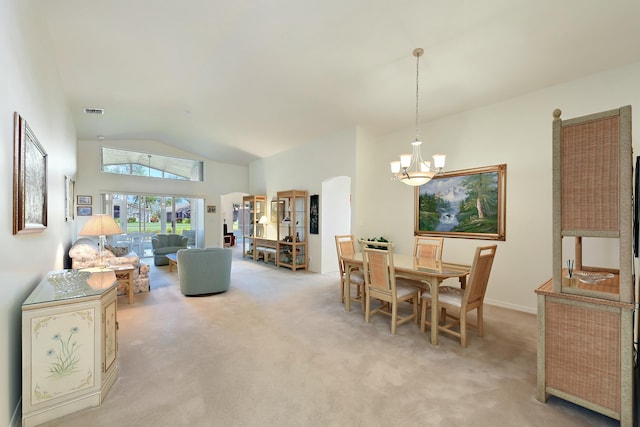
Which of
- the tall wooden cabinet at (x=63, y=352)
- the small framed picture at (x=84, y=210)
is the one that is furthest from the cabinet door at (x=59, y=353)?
the small framed picture at (x=84, y=210)

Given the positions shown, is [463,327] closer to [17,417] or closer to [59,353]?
[59,353]

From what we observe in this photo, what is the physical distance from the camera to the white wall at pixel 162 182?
6973 millimetres

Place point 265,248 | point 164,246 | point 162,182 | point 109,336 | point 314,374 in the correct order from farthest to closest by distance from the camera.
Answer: point 162,182 → point 164,246 → point 265,248 → point 314,374 → point 109,336

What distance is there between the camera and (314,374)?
7.53 ft

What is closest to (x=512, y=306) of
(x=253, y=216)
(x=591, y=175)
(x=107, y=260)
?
(x=591, y=175)

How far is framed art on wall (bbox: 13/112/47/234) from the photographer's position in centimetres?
177

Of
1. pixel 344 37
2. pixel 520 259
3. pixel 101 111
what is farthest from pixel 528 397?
pixel 101 111

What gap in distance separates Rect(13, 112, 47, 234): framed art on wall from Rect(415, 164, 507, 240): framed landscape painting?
4.89 metres

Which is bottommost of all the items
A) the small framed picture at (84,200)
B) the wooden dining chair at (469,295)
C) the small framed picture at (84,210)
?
the wooden dining chair at (469,295)

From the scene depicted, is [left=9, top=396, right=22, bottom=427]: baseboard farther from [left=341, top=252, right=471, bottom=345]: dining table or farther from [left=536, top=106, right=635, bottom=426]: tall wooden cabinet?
[left=536, top=106, right=635, bottom=426]: tall wooden cabinet

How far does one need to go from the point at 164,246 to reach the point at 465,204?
7.44 metres

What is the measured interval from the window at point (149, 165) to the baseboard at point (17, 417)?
6952 millimetres

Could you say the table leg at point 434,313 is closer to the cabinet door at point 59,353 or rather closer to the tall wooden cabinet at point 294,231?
the cabinet door at point 59,353

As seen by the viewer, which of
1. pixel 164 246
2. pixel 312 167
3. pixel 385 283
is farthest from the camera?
pixel 164 246
